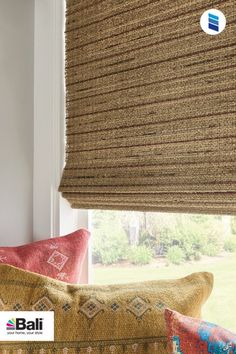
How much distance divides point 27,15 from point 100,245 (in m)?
0.90

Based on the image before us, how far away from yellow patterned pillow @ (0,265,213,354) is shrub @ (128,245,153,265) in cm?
39

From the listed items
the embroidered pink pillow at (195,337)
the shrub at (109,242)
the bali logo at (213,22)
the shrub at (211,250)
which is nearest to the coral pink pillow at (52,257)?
the shrub at (109,242)

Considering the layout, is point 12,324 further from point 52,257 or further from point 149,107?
point 149,107

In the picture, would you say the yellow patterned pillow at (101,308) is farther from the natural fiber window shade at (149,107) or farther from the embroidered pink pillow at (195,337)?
the natural fiber window shade at (149,107)

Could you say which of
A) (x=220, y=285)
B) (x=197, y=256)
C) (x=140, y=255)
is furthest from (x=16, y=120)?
(x=220, y=285)

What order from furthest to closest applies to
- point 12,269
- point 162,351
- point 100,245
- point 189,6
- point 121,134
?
point 100,245 < point 121,134 < point 189,6 < point 12,269 < point 162,351

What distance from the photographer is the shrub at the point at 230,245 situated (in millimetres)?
1484

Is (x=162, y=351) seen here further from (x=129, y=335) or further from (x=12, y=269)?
(x=12, y=269)

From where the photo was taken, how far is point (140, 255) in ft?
5.69

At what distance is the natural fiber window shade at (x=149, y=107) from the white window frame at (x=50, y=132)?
49 mm

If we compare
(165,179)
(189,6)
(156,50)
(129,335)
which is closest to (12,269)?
(129,335)

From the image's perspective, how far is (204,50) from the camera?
1.40 m

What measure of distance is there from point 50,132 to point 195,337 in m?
1.05

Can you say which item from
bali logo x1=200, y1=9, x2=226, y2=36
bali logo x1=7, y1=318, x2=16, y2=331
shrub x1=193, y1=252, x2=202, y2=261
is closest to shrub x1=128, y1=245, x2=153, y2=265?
shrub x1=193, y1=252, x2=202, y2=261
